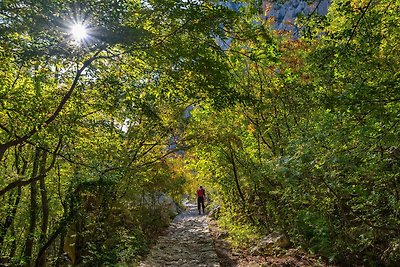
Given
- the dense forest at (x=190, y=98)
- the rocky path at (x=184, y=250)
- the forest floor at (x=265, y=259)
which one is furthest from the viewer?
the rocky path at (x=184, y=250)

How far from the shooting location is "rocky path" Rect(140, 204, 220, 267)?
8.55 meters

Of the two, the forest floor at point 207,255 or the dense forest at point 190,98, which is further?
the forest floor at point 207,255

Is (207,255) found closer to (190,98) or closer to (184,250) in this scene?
(184,250)

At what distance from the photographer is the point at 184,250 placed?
10336 millimetres

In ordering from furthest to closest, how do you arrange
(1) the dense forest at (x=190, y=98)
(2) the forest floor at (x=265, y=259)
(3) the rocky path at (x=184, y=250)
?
(3) the rocky path at (x=184, y=250), (2) the forest floor at (x=265, y=259), (1) the dense forest at (x=190, y=98)

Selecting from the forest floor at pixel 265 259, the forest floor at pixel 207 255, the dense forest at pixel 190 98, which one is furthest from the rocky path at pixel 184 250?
the dense forest at pixel 190 98

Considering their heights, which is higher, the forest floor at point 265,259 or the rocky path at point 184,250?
the rocky path at point 184,250

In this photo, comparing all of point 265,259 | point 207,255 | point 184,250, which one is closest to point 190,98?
point 265,259

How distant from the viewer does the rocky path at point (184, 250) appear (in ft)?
28.0

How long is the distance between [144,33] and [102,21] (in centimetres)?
54

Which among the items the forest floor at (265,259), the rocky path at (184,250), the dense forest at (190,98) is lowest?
the forest floor at (265,259)

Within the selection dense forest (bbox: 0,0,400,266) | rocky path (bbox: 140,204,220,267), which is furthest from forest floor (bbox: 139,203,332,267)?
dense forest (bbox: 0,0,400,266)

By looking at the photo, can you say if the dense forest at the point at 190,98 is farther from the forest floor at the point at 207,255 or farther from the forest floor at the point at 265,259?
the forest floor at the point at 207,255

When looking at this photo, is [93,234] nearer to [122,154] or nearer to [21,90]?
[122,154]
